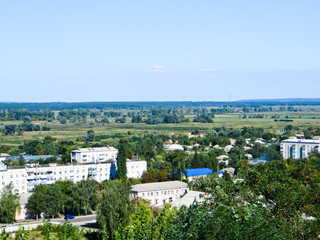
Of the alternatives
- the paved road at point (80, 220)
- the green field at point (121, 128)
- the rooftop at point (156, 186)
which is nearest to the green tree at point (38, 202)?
the paved road at point (80, 220)

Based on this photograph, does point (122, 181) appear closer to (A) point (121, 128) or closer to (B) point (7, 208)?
(B) point (7, 208)

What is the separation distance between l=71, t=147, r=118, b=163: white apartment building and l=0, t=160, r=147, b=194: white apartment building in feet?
11.2

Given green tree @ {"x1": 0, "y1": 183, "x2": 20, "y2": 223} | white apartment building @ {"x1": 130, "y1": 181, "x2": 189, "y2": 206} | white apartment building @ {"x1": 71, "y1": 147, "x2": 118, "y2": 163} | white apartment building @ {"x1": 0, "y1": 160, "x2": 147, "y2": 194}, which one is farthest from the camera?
white apartment building @ {"x1": 71, "y1": 147, "x2": 118, "y2": 163}

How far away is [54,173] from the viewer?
44375 millimetres

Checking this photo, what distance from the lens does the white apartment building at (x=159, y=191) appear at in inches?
1453

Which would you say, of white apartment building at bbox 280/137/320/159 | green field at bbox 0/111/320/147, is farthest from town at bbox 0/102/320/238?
green field at bbox 0/111/320/147

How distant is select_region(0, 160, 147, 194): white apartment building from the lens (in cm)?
4054

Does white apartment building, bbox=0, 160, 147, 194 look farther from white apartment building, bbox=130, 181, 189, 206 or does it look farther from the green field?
the green field

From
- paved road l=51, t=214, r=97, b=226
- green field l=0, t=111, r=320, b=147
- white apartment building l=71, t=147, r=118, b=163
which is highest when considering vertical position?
white apartment building l=71, t=147, r=118, b=163

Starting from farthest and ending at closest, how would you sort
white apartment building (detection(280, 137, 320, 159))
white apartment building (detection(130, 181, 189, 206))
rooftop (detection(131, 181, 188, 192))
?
white apartment building (detection(280, 137, 320, 159))
rooftop (detection(131, 181, 188, 192))
white apartment building (detection(130, 181, 189, 206))

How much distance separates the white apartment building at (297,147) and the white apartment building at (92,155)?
2811 centimetres

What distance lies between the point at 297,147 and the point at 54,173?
37793 mm

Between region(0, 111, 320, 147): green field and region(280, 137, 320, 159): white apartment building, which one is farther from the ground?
region(280, 137, 320, 159): white apartment building

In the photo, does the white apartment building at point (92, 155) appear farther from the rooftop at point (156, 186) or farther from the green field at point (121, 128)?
the green field at point (121, 128)
